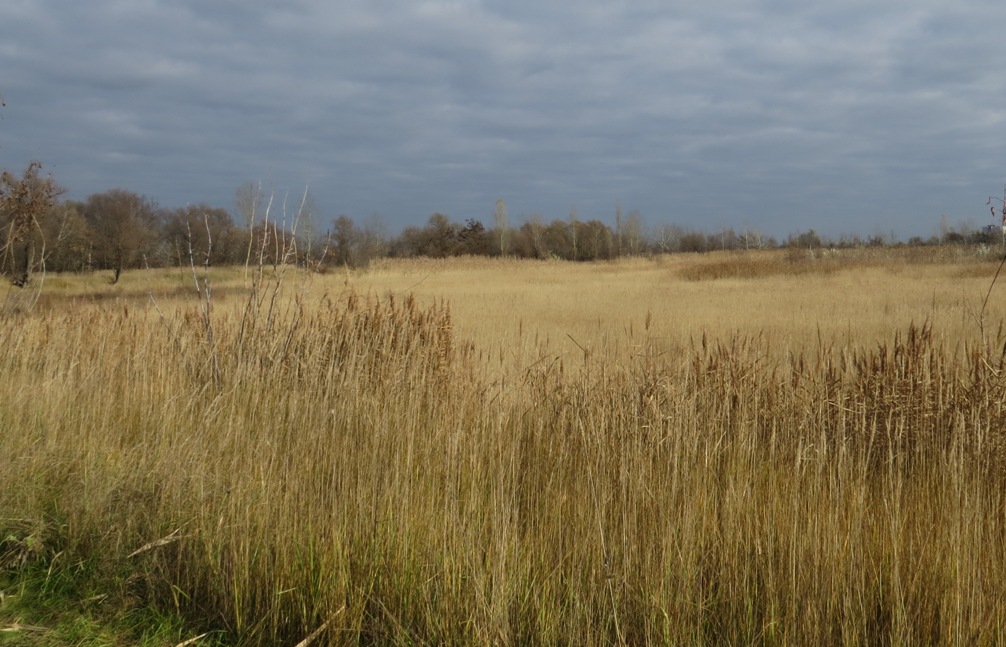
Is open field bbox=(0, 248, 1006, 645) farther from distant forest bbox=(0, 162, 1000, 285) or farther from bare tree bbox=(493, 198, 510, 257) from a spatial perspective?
bare tree bbox=(493, 198, 510, 257)

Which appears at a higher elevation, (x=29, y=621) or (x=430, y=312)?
(x=430, y=312)

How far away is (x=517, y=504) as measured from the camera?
336cm

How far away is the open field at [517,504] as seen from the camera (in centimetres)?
273

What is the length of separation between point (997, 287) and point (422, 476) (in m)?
21.1

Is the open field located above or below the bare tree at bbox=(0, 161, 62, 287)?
below

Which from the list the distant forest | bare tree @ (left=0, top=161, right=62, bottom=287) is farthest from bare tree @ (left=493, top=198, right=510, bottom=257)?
bare tree @ (left=0, top=161, right=62, bottom=287)

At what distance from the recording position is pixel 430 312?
7133 millimetres

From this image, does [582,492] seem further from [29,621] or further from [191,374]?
[191,374]

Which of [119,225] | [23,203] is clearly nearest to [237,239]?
[23,203]

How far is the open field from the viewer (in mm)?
2729

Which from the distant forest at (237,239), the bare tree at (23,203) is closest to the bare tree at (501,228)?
the distant forest at (237,239)

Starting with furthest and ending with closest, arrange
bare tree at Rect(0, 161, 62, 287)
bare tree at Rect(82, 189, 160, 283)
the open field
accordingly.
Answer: bare tree at Rect(82, 189, 160, 283)
bare tree at Rect(0, 161, 62, 287)
the open field

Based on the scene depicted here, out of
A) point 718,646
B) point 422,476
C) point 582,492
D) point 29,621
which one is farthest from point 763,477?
point 29,621

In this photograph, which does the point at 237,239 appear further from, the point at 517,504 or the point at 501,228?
→ the point at 501,228
